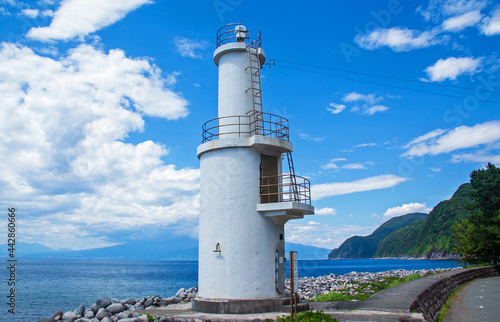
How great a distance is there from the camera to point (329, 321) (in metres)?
10.3

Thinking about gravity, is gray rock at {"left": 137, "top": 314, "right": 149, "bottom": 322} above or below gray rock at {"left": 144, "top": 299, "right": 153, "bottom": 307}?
above

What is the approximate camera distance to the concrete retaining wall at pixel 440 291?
14.5 meters

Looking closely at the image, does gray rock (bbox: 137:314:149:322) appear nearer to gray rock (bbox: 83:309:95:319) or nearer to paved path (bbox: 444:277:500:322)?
gray rock (bbox: 83:309:95:319)

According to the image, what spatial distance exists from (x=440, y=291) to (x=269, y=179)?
12.7m

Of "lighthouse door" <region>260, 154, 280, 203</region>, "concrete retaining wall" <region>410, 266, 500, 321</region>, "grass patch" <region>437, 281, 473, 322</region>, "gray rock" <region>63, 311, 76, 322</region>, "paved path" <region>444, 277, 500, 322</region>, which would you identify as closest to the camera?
"gray rock" <region>63, 311, 76, 322</region>

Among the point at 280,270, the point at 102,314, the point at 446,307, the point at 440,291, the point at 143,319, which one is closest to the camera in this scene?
the point at 143,319

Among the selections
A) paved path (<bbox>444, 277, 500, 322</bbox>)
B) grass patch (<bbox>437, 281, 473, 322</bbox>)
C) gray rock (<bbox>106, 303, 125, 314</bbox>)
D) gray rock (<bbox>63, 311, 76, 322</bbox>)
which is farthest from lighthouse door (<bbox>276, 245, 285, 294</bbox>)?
gray rock (<bbox>63, 311, 76, 322</bbox>)

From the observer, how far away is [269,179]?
15.3 metres

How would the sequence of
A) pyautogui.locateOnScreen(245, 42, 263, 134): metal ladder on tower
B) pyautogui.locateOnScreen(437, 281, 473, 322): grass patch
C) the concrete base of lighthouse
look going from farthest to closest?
1. pyautogui.locateOnScreen(437, 281, 473, 322): grass patch
2. pyautogui.locateOnScreen(245, 42, 263, 134): metal ladder on tower
3. the concrete base of lighthouse

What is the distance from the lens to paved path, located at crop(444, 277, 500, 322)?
50.4ft

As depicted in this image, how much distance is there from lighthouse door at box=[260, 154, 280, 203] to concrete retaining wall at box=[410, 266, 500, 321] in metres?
A: 6.10

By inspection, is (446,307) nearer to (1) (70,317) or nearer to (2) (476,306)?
(2) (476,306)

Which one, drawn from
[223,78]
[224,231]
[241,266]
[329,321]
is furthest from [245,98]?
Answer: [329,321]

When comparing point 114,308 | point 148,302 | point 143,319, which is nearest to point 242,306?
point 143,319
